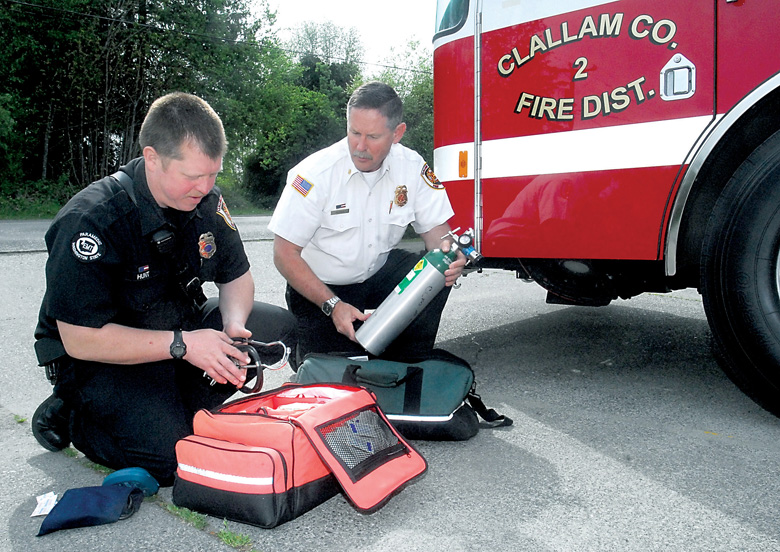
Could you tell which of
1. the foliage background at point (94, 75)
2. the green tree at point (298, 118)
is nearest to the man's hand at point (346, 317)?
the foliage background at point (94, 75)

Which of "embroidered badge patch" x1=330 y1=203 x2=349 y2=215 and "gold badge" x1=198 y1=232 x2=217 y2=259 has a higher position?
"embroidered badge patch" x1=330 y1=203 x2=349 y2=215

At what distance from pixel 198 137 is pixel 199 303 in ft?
2.85

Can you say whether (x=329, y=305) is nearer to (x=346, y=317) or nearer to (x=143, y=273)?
(x=346, y=317)

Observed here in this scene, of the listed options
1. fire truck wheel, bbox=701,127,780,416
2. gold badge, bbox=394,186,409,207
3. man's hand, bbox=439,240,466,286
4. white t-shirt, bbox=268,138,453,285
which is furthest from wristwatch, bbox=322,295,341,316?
fire truck wheel, bbox=701,127,780,416

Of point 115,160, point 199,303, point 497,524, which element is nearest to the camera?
point 497,524

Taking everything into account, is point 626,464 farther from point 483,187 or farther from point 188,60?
point 188,60

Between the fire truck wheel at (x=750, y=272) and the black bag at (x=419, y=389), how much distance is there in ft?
3.17

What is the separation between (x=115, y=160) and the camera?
22.3 metres

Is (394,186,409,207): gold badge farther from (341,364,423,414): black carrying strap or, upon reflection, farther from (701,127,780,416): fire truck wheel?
(701,127,780,416): fire truck wheel

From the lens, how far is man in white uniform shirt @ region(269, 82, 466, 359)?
122 inches

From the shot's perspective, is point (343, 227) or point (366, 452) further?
point (343, 227)

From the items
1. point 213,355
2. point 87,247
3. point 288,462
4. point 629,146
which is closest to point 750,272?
point 629,146

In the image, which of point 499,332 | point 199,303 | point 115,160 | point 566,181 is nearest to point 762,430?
point 566,181

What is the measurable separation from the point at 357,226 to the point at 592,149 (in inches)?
44.8
